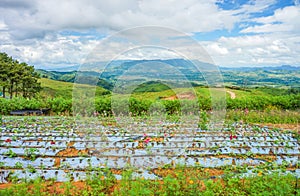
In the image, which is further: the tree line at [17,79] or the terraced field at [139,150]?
the tree line at [17,79]

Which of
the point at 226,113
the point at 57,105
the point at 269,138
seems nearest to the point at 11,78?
the point at 57,105

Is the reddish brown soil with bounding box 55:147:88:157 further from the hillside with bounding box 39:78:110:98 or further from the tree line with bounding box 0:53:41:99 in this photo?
the hillside with bounding box 39:78:110:98

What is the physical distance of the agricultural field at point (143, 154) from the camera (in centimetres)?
467

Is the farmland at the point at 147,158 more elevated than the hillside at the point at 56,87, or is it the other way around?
the hillside at the point at 56,87

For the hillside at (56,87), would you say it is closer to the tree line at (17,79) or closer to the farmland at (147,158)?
the tree line at (17,79)

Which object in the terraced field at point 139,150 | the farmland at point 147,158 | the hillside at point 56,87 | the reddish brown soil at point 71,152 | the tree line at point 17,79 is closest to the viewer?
the farmland at point 147,158

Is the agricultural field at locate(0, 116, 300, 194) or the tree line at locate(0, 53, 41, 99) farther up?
the tree line at locate(0, 53, 41, 99)

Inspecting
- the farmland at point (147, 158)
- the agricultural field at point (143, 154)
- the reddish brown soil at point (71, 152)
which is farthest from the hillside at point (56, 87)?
the reddish brown soil at point (71, 152)

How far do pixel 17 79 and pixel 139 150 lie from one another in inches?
1163

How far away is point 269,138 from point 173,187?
185 inches

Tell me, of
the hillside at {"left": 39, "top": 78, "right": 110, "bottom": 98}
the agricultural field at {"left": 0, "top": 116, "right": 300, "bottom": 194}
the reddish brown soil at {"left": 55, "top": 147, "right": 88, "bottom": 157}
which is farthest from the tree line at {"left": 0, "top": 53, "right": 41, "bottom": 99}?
the reddish brown soil at {"left": 55, "top": 147, "right": 88, "bottom": 157}

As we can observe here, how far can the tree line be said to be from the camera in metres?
30.2

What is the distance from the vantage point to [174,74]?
27.6 feet

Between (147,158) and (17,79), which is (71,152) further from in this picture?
(17,79)
